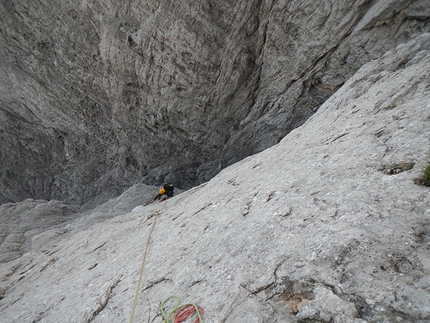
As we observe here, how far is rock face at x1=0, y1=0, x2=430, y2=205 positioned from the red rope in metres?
14.0

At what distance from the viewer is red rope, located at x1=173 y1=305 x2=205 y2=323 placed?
4.20 m

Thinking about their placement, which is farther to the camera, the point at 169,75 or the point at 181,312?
the point at 169,75

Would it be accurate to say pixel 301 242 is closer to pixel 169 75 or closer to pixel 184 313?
pixel 184 313

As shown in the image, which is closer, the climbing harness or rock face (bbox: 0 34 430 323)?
rock face (bbox: 0 34 430 323)

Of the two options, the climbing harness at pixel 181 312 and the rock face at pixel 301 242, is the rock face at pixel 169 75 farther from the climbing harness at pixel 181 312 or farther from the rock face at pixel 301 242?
the climbing harness at pixel 181 312

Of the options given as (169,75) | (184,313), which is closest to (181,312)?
(184,313)

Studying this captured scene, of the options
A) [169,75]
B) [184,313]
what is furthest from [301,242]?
[169,75]

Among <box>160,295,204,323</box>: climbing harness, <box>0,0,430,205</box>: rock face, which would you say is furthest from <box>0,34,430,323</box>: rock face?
<box>0,0,430,205</box>: rock face

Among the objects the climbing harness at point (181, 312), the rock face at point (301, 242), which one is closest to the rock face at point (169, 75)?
the rock face at point (301, 242)

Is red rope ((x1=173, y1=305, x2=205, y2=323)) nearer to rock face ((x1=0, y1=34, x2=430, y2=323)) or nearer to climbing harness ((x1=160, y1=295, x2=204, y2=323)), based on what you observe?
climbing harness ((x1=160, y1=295, x2=204, y2=323))

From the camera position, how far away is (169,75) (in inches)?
739

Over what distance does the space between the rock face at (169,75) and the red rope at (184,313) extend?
1396 centimetres

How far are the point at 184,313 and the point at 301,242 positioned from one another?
83.1 inches

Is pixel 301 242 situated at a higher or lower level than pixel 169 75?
lower
